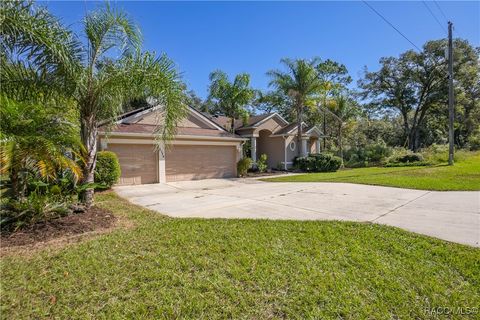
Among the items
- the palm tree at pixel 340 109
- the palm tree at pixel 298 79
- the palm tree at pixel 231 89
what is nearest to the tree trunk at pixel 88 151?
the palm tree at pixel 231 89

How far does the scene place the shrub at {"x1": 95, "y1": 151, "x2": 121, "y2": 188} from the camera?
9.94 meters

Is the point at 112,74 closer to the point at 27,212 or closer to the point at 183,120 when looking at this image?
the point at 27,212

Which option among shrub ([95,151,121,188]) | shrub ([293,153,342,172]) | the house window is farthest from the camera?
the house window

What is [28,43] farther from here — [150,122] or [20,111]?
[150,122]

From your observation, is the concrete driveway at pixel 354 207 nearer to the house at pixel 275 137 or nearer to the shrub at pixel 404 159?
the house at pixel 275 137

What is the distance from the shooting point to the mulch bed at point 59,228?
4.40m

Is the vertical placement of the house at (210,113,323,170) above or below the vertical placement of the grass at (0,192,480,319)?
above

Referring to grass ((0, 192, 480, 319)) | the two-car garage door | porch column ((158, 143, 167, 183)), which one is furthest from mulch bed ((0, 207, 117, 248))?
porch column ((158, 143, 167, 183))

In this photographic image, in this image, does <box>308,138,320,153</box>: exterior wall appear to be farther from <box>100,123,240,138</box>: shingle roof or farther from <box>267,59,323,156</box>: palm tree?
<box>100,123,240,138</box>: shingle roof

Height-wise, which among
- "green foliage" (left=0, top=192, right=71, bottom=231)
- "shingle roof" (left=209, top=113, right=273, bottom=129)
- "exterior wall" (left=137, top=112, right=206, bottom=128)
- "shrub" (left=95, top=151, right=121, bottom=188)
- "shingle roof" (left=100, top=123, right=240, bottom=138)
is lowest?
"green foliage" (left=0, top=192, right=71, bottom=231)

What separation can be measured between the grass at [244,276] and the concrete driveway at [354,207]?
3.23 ft

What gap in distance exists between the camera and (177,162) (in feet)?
44.7

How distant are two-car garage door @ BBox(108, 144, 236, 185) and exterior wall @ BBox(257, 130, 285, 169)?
6039mm

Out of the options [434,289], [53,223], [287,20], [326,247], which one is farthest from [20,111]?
[287,20]
